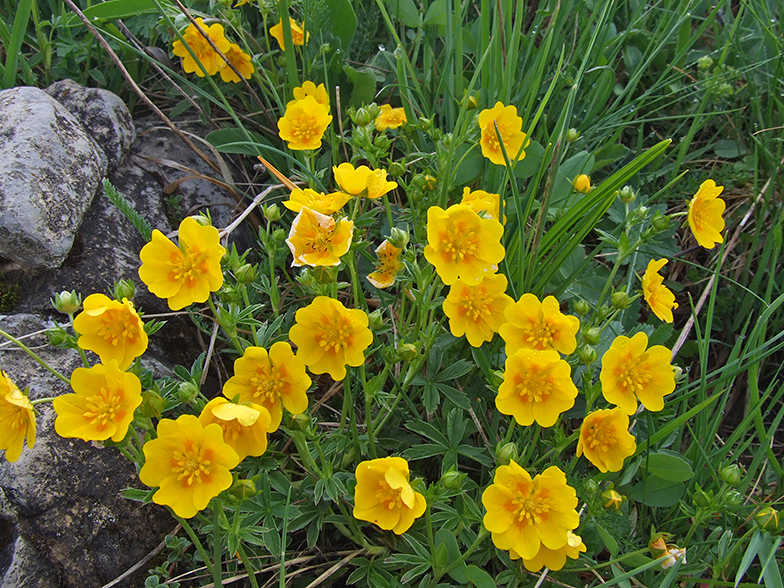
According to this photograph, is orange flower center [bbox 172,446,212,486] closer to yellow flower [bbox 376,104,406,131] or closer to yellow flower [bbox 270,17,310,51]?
yellow flower [bbox 376,104,406,131]

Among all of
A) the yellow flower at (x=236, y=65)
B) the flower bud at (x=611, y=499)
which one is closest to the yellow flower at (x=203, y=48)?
the yellow flower at (x=236, y=65)

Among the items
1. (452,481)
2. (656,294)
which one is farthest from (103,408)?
(656,294)

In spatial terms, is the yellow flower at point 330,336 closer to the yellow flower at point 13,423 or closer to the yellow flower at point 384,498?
the yellow flower at point 384,498

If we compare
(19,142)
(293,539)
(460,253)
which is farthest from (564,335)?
(19,142)

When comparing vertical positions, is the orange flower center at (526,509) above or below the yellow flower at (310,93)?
below

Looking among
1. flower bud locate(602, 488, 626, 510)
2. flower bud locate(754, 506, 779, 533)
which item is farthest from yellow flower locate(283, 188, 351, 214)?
flower bud locate(754, 506, 779, 533)

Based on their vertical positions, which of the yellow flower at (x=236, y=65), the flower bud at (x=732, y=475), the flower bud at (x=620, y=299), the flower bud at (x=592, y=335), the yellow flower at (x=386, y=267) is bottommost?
the flower bud at (x=732, y=475)

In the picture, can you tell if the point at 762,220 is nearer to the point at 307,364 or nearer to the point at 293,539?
the point at 307,364
